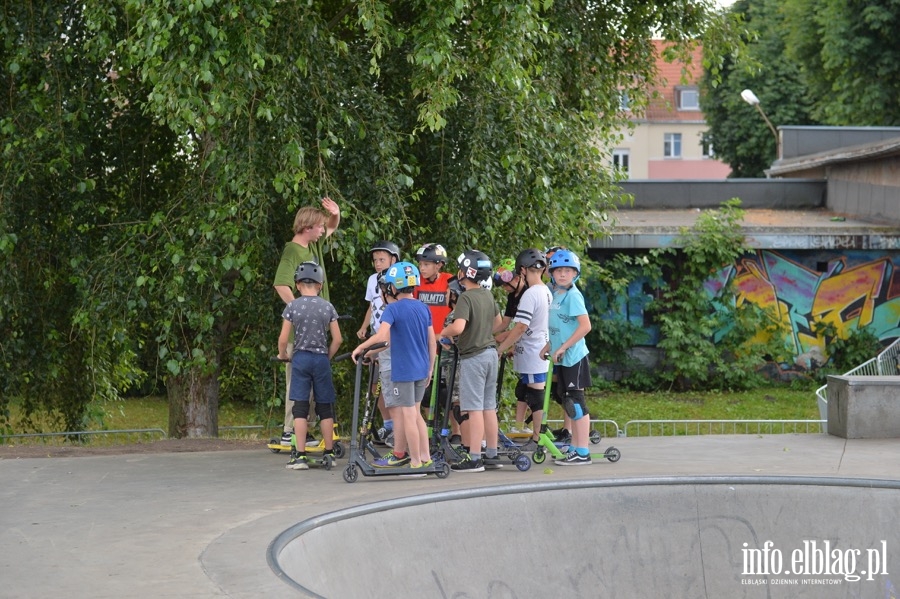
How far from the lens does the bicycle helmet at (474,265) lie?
373 inches

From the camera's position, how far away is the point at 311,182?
1009cm

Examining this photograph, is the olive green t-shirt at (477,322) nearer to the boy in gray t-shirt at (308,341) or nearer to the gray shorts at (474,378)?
the gray shorts at (474,378)

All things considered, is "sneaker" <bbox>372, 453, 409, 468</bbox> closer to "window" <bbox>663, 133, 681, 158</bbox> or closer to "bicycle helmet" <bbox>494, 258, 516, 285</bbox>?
"bicycle helmet" <bbox>494, 258, 516, 285</bbox>

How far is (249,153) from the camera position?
10008 mm

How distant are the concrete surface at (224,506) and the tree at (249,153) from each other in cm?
136

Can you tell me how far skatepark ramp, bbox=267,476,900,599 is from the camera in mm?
8180

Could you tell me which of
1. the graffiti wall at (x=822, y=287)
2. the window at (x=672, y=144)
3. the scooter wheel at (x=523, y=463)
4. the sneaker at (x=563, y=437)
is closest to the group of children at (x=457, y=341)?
the scooter wheel at (x=523, y=463)

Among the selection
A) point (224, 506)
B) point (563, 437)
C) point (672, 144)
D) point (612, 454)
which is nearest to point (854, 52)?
point (563, 437)

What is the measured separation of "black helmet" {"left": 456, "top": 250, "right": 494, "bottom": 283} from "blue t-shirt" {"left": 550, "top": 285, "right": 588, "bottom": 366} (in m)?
0.85

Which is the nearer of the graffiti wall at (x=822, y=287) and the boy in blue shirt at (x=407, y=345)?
the boy in blue shirt at (x=407, y=345)

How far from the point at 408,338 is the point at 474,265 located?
0.86m

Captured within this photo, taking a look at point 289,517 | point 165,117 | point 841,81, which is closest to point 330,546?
point 289,517

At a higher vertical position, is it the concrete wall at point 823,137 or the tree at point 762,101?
the tree at point 762,101

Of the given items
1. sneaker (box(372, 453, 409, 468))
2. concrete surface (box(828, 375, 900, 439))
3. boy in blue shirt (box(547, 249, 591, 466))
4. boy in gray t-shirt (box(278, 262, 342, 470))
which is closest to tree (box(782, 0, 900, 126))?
concrete surface (box(828, 375, 900, 439))
